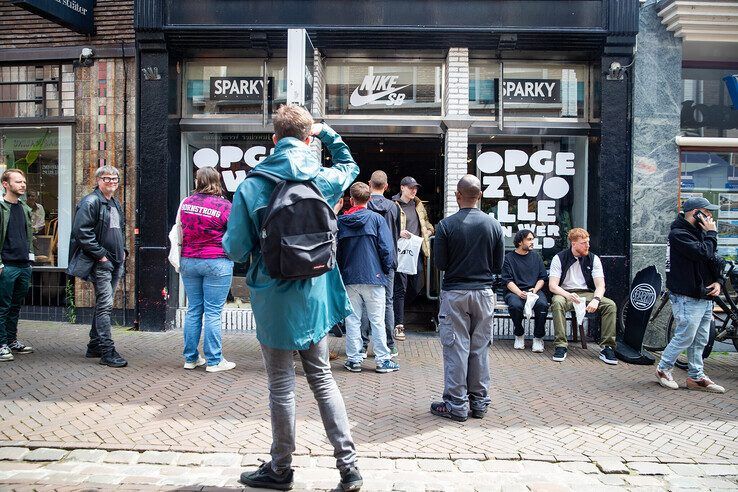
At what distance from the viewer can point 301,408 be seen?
5.30 metres

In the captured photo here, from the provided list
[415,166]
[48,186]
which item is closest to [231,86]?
[415,166]

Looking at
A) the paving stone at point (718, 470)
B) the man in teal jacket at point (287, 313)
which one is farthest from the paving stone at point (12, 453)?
the paving stone at point (718, 470)

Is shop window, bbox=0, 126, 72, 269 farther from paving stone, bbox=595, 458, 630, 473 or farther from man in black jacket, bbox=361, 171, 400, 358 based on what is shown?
paving stone, bbox=595, 458, 630, 473

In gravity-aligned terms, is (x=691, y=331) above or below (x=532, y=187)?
below

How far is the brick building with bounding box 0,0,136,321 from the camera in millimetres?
9336

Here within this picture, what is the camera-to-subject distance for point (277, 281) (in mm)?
3566

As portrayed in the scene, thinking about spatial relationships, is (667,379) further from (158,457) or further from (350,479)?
(158,457)

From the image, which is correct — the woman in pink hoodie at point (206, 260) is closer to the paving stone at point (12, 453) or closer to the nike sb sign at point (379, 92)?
the paving stone at point (12, 453)

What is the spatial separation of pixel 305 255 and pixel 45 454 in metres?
2.44

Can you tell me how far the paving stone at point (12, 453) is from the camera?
424cm

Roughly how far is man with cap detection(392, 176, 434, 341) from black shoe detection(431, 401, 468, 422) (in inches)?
113

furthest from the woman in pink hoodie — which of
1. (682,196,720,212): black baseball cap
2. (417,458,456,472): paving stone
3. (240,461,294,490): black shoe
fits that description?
(682,196,720,212): black baseball cap

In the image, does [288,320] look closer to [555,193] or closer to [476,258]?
[476,258]

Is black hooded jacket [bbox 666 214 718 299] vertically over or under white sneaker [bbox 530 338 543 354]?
over
